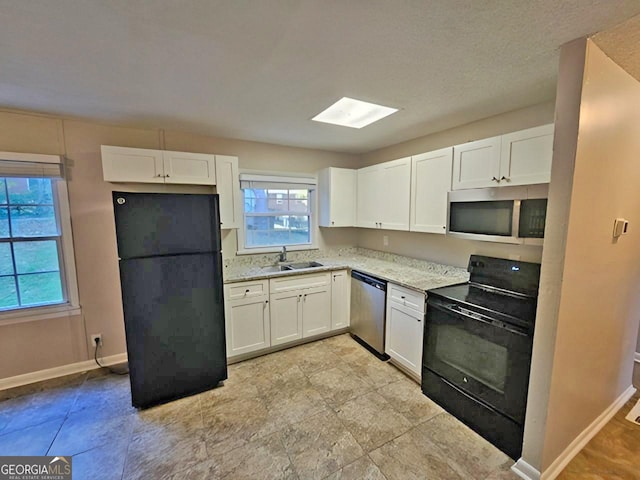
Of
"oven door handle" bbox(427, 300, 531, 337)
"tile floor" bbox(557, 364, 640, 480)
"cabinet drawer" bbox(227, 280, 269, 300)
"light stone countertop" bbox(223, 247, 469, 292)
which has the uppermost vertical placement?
"light stone countertop" bbox(223, 247, 469, 292)

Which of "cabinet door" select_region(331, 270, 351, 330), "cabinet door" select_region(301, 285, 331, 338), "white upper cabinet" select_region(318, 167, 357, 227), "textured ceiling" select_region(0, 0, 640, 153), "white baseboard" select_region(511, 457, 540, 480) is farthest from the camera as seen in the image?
"white upper cabinet" select_region(318, 167, 357, 227)

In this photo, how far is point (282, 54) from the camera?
1481 mm

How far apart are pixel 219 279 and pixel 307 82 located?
5.56 feet

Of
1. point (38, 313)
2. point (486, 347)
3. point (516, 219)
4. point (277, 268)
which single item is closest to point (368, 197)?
point (277, 268)

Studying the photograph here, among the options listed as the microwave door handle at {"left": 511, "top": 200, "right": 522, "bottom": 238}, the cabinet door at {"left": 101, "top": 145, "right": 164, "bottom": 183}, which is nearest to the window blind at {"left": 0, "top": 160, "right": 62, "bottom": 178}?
the cabinet door at {"left": 101, "top": 145, "right": 164, "bottom": 183}

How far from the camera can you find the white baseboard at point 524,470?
1579 mm

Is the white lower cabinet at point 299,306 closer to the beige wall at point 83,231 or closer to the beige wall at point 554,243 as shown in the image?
the beige wall at point 83,231

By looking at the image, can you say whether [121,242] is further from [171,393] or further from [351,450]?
[351,450]

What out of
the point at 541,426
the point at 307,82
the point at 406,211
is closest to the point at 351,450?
the point at 541,426

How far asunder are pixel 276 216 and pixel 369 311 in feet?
5.51

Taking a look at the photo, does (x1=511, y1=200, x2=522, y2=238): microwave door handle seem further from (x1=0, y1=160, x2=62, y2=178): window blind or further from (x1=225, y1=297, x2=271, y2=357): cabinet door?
(x1=0, y1=160, x2=62, y2=178): window blind

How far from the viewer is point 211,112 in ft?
7.68

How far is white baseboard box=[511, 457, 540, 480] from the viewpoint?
5.18ft

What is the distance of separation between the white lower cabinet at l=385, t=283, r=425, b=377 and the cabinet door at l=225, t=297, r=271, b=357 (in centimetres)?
129
